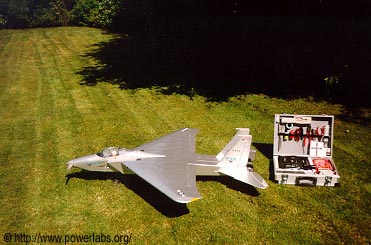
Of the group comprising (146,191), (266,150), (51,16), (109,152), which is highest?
(51,16)

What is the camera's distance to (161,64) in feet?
101

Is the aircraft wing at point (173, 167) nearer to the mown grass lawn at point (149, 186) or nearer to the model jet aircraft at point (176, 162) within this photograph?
the model jet aircraft at point (176, 162)

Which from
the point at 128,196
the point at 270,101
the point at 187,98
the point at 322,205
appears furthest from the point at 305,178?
the point at 187,98

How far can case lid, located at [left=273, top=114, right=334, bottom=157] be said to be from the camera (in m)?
13.5

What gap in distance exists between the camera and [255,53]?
82.3 ft

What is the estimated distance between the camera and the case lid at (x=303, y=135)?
13484 mm

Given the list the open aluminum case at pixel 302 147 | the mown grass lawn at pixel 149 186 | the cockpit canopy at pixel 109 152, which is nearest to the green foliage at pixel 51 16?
the mown grass lawn at pixel 149 186

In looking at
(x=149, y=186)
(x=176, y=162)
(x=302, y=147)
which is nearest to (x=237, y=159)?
(x=176, y=162)

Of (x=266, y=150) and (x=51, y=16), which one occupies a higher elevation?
(x=51, y=16)

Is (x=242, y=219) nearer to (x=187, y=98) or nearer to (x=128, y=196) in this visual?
(x=128, y=196)

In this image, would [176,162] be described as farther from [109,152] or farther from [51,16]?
[51,16]

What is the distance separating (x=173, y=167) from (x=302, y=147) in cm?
592

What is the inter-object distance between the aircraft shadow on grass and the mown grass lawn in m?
0.04

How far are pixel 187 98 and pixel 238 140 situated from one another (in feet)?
33.2
